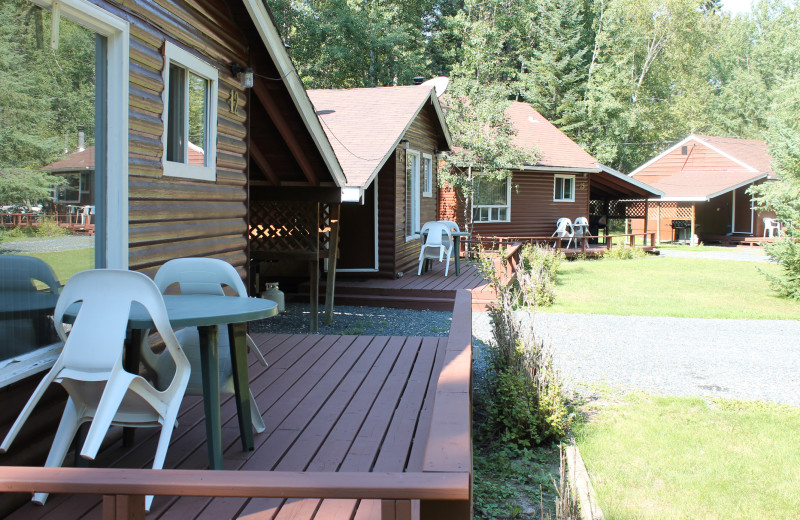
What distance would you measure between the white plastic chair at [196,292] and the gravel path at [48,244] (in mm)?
418

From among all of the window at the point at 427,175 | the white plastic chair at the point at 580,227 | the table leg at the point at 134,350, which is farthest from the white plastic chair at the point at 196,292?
the white plastic chair at the point at 580,227

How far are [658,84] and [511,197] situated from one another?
68.3ft

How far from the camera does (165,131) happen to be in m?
4.80

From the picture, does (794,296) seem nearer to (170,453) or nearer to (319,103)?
(319,103)

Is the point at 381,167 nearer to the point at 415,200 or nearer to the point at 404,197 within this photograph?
the point at 404,197

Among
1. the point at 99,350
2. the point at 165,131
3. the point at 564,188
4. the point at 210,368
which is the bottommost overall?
the point at 210,368

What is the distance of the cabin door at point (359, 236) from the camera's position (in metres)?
13.0

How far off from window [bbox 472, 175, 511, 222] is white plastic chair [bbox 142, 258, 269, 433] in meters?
18.9

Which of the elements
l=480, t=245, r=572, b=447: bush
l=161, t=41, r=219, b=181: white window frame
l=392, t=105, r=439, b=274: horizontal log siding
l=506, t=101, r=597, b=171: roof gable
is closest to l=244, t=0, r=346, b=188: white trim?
l=161, t=41, r=219, b=181: white window frame

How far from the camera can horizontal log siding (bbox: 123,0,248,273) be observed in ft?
14.3

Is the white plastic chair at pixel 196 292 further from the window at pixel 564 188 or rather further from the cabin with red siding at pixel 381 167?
the window at pixel 564 188

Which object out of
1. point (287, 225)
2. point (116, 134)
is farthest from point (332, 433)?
point (287, 225)

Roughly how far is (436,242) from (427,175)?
321 cm

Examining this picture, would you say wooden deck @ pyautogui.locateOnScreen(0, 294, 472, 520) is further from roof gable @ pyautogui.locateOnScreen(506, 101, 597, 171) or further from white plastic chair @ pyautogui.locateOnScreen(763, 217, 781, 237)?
white plastic chair @ pyautogui.locateOnScreen(763, 217, 781, 237)
